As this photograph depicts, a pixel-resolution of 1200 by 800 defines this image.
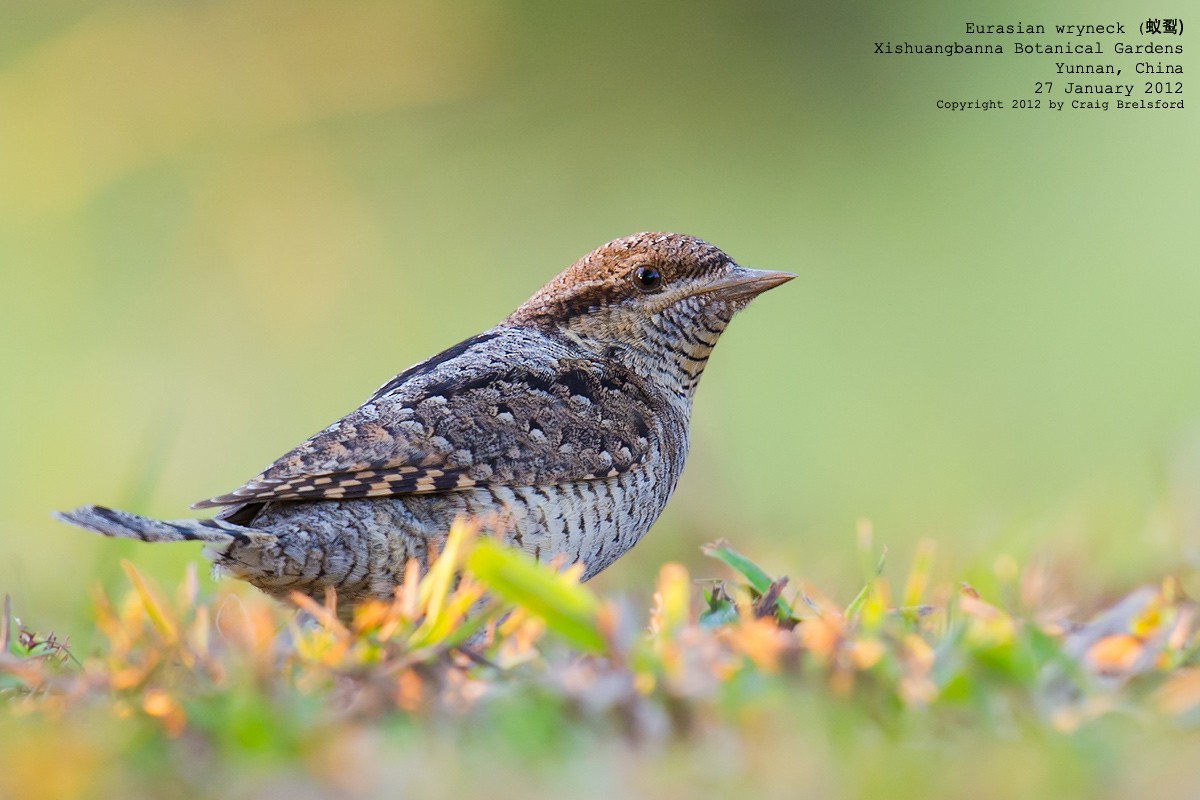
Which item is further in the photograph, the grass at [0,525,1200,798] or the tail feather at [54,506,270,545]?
the tail feather at [54,506,270,545]

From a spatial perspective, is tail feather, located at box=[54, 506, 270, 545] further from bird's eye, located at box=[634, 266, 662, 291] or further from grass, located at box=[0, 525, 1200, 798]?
bird's eye, located at box=[634, 266, 662, 291]

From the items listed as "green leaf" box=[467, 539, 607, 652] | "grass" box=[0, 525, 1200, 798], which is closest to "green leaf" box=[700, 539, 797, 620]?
"grass" box=[0, 525, 1200, 798]

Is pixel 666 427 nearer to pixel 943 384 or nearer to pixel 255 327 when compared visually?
pixel 943 384

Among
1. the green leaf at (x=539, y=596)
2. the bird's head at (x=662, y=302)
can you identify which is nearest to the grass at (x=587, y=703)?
the green leaf at (x=539, y=596)

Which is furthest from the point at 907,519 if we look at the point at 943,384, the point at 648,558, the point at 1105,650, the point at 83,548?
the point at 1105,650

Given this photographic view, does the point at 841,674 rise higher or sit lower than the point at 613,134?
lower

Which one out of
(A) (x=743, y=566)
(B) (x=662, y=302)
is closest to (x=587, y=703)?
(A) (x=743, y=566)

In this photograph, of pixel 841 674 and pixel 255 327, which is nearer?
pixel 841 674

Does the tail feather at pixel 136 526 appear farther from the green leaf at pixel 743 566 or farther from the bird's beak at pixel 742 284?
the bird's beak at pixel 742 284
